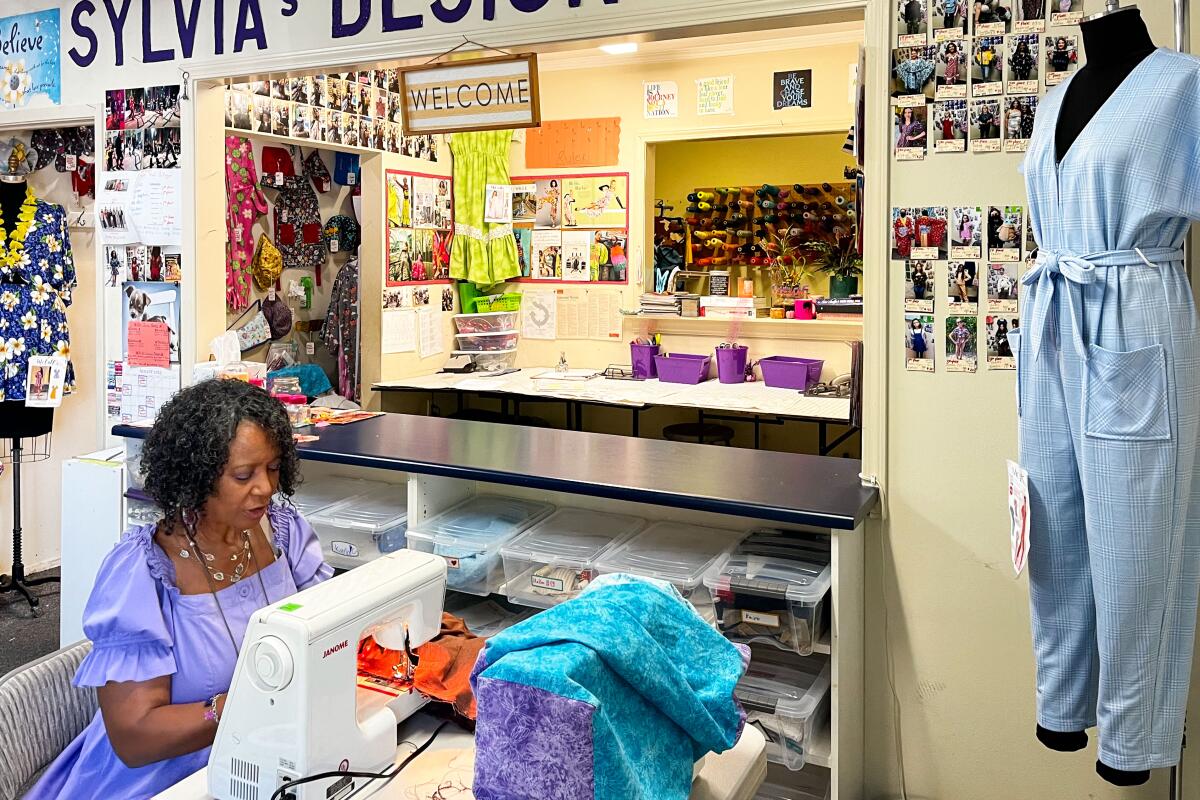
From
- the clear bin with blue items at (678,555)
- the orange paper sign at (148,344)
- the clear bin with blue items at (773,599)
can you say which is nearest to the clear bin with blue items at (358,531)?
the clear bin with blue items at (678,555)

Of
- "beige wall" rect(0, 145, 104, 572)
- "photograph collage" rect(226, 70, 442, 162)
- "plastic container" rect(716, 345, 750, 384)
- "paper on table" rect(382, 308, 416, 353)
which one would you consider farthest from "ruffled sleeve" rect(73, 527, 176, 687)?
"plastic container" rect(716, 345, 750, 384)

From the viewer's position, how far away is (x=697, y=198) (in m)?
6.71

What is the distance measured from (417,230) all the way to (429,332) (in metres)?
0.60

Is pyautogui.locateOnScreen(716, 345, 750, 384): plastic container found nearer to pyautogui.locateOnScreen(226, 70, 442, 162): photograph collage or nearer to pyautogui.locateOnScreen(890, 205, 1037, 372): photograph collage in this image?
pyautogui.locateOnScreen(226, 70, 442, 162): photograph collage

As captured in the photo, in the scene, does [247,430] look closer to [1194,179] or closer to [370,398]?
[1194,179]

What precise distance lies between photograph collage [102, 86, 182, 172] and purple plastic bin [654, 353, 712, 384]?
9.49ft

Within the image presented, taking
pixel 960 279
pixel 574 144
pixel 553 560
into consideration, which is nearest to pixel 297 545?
pixel 553 560

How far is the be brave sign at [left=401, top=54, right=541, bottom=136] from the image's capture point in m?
3.04

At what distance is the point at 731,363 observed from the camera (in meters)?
5.79

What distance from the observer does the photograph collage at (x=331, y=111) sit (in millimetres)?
4480

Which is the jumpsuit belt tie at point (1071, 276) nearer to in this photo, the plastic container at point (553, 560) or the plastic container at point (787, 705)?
the plastic container at point (787, 705)

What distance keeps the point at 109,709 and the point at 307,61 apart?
8.16 feet

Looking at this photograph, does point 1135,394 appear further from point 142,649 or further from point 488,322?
point 488,322

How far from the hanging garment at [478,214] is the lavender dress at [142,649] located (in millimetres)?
4428
